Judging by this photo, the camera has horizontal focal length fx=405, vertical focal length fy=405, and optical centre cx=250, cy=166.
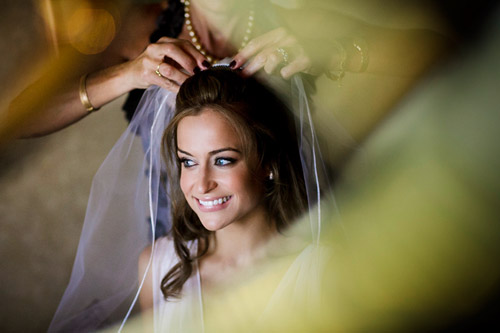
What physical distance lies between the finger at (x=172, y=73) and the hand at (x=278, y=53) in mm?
147

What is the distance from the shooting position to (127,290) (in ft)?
3.49

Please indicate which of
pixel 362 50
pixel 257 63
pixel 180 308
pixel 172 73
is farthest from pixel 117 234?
pixel 362 50

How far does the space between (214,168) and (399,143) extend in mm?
518

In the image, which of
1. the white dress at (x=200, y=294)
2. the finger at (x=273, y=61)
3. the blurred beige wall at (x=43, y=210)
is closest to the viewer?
the finger at (x=273, y=61)

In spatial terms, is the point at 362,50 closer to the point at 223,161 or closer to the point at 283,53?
the point at 283,53

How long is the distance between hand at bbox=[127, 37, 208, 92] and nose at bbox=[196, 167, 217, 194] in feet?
0.64

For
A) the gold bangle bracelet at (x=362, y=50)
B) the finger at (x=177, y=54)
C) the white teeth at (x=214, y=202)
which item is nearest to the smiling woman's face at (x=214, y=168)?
the white teeth at (x=214, y=202)

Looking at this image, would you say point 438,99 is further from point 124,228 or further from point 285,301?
point 124,228

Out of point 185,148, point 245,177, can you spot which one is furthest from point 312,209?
point 185,148

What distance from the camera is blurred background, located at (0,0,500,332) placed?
3.14 ft

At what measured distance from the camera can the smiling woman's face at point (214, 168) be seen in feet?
2.77

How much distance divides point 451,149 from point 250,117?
0.53 meters

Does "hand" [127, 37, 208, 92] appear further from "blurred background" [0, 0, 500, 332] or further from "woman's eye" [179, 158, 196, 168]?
"blurred background" [0, 0, 500, 332]

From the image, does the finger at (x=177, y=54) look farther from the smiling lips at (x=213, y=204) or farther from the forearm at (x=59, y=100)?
the smiling lips at (x=213, y=204)
